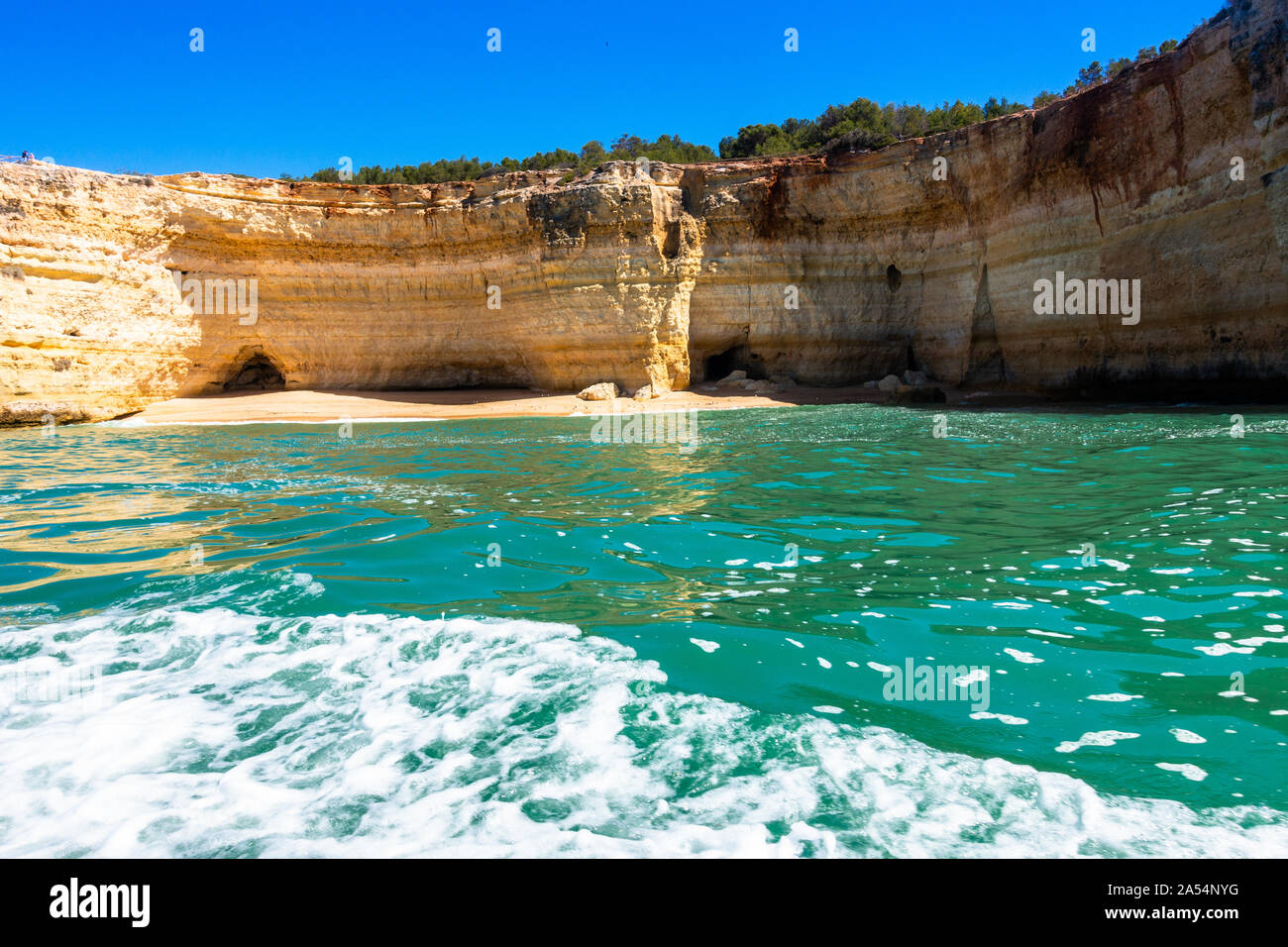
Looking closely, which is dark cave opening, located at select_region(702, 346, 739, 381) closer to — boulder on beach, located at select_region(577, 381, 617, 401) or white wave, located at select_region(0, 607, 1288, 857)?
boulder on beach, located at select_region(577, 381, 617, 401)

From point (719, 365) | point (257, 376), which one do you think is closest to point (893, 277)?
point (719, 365)

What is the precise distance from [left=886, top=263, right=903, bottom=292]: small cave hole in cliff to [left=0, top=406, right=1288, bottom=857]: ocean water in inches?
728

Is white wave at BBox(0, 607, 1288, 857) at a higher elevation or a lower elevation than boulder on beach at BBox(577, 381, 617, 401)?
lower

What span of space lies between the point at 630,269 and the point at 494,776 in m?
21.5

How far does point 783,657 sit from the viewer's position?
332cm

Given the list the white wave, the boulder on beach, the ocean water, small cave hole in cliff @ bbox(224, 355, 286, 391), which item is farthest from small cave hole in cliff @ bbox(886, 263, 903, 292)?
the white wave

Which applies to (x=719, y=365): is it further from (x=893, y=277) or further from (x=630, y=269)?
(x=893, y=277)

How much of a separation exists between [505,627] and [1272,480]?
23.2 ft

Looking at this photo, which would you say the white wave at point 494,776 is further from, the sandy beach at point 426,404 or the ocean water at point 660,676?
the sandy beach at point 426,404

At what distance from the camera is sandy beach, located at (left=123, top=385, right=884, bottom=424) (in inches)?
811

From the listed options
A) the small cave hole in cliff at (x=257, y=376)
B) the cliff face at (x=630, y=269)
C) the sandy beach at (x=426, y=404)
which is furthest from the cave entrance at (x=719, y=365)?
the small cave hole in cliff at (x=257, y=376)
